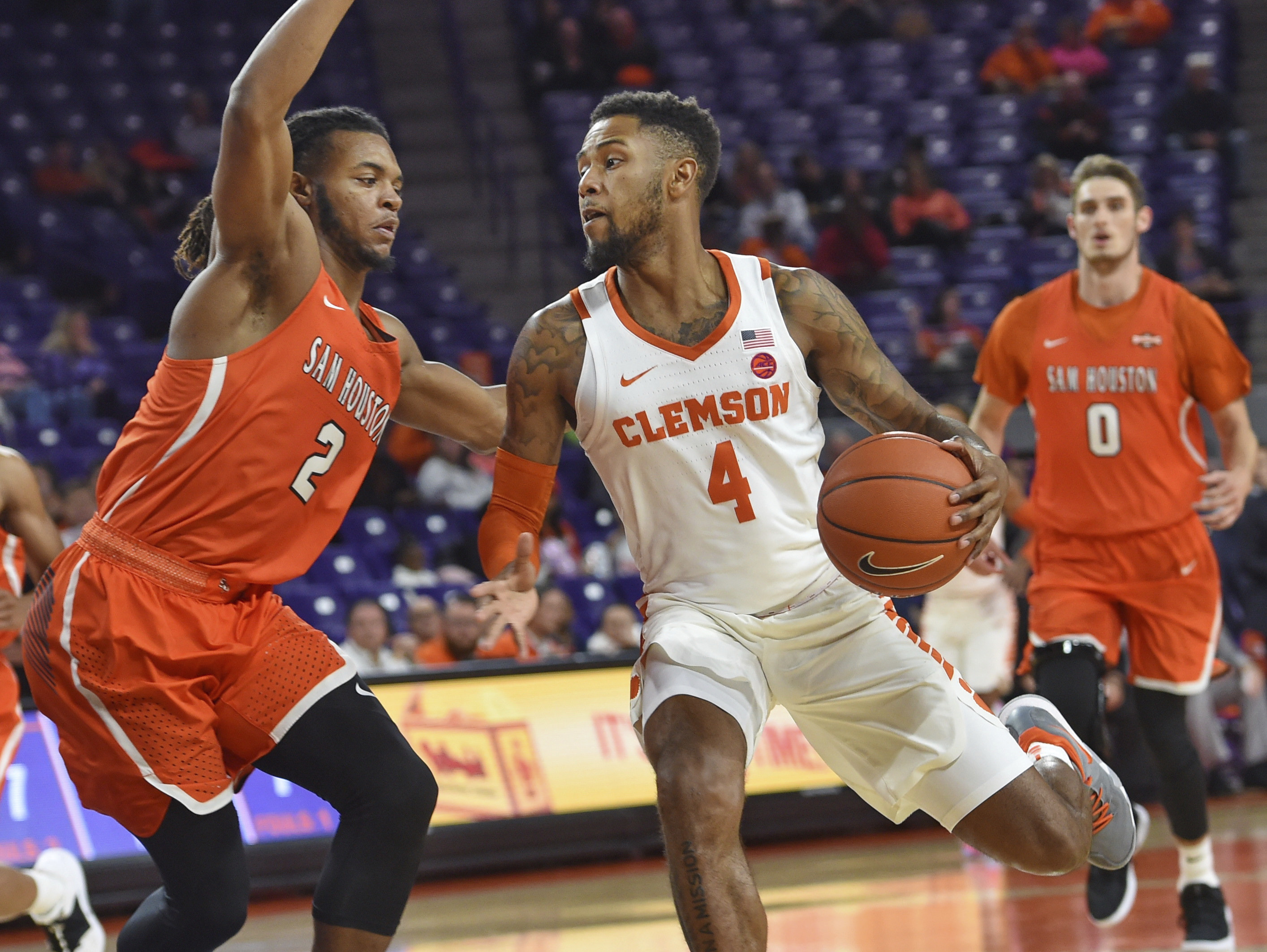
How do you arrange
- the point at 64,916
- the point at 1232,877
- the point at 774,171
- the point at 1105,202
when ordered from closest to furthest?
the point at 64,916 < the point at 1105,202 < the point at 1232,877 < the point at 774,171

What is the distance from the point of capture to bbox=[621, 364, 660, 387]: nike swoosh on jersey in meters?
3.72

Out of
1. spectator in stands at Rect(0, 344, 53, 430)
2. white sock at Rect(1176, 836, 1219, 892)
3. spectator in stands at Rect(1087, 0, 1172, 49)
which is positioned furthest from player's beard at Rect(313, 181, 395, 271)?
spectator in stands at Rect(1087, 0, 1172, 49)

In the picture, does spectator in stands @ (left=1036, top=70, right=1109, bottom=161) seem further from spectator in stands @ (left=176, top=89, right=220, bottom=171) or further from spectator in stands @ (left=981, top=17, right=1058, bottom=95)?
spectator in stands @ (left=176, top=89, right=220, bottom=171)

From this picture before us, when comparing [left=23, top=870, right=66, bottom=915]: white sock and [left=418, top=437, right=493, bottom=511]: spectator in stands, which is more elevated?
[left=23, top=870, right=66, bottom=915]: white sock

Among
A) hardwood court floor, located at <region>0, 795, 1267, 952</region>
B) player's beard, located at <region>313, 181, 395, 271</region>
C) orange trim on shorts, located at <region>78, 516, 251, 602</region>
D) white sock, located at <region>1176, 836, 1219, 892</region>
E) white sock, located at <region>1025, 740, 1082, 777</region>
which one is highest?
player's beard, located at <region>313, 181, 395, 271</region>

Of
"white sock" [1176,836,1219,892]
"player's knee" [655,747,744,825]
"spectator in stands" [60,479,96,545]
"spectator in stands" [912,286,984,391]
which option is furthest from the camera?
"spectator in stands" [912,286,984,391]

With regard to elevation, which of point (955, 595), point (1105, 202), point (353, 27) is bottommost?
point (955, 595)

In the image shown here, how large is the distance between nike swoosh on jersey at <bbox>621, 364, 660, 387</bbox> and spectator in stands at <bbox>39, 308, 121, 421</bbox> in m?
7.40

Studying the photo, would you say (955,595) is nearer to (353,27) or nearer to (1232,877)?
(1232,877)

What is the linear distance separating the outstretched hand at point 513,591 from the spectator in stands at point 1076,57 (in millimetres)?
13045

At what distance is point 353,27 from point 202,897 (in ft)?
45.7

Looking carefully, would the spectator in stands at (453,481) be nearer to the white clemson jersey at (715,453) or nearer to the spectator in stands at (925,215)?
the spectator in stands at (925,215)

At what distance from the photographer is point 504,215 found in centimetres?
1504

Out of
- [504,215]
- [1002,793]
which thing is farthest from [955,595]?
[504,215]
